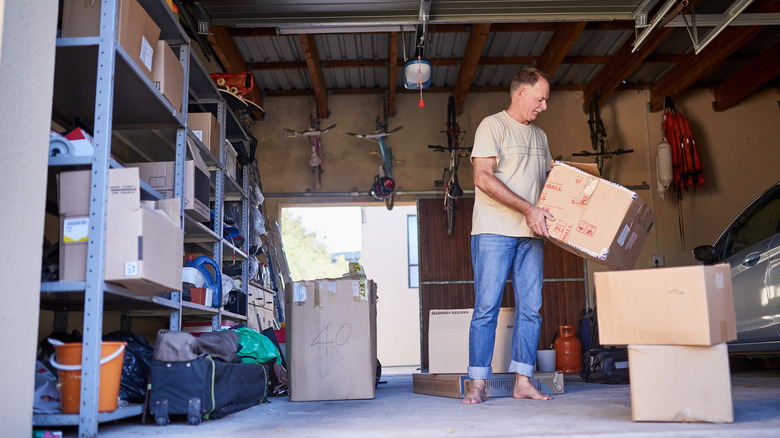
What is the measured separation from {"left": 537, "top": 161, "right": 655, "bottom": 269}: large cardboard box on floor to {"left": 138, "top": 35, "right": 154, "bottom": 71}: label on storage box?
6.35 feet

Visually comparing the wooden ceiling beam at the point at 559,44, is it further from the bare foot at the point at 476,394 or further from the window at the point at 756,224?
the bare foot at the point at 476,394

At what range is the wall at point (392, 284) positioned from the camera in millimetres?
19656

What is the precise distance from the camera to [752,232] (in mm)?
4293

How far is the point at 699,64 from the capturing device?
713cm

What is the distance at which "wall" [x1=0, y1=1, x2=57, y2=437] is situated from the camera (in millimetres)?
2092

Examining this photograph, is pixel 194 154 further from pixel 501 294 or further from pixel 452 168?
pixel 452 168

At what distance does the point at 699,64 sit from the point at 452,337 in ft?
15.8

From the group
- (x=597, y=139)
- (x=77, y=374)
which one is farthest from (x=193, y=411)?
(x=597, y=139)

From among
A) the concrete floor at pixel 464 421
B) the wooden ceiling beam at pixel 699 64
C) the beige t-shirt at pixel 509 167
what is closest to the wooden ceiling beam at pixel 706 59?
the wooden ceiling beam at pixel 699 64

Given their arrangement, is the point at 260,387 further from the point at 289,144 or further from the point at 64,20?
the point at 289,144

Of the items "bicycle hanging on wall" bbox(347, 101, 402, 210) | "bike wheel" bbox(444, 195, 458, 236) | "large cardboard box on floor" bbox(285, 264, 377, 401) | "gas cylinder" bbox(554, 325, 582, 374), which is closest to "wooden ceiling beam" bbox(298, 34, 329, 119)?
"bicycle hanging on wall" bbox(347, 101, 402, 210)

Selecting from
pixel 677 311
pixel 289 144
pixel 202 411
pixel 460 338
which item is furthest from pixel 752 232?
pixel 289 144

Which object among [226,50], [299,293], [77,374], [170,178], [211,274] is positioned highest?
[226,50]

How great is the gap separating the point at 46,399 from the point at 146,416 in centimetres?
38
